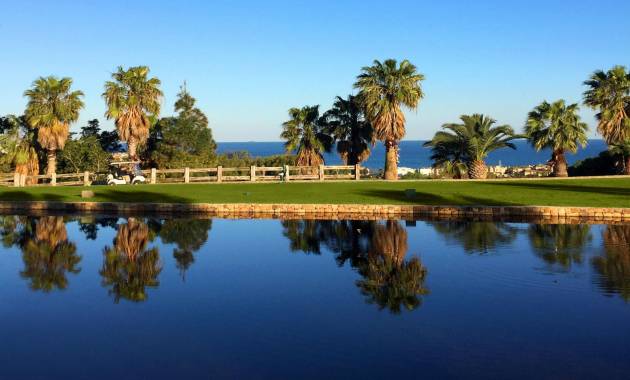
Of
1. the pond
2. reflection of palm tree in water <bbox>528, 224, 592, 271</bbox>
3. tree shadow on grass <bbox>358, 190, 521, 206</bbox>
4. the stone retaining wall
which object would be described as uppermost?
tree shadow on grass <bbox>358, 190, 521, 206</bbox>

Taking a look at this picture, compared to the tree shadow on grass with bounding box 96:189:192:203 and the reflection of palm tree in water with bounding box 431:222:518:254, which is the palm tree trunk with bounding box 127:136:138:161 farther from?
the reflection of palm tree in water with bounding box 431:222:518:254

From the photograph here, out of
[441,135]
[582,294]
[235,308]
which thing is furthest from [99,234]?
[441,135]

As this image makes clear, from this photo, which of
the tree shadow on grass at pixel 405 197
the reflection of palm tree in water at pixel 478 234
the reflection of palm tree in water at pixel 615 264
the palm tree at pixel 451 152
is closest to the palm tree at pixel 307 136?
the palm tree at pixel 451 152

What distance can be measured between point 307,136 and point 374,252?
2839cm

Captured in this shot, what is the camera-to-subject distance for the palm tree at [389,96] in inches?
1660

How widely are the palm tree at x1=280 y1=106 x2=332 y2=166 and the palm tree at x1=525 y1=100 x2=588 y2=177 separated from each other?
14.5 meters

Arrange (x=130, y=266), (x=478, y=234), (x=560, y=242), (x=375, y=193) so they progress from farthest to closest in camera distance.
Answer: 1. (x=375, y=193)
2. (x=478, y=234)
3. (x=560, y=242)
4. (x=130, y=266)

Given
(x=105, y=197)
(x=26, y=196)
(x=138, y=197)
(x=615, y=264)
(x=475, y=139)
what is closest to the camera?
(x=615, y=264)

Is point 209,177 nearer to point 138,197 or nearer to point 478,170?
point 138,197

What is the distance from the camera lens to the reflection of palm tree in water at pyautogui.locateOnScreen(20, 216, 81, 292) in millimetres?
15672

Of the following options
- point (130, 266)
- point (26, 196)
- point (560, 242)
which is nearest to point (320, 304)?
point (130, 266)

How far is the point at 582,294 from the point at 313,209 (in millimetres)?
15944

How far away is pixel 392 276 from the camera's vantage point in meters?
15.6

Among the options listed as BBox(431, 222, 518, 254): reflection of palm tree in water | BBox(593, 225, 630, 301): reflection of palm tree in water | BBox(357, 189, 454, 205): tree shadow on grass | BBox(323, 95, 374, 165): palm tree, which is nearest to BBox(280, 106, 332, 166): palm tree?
BBox(323, 95, 374, 165): palm tree
